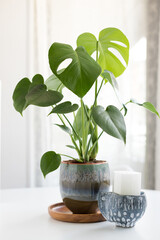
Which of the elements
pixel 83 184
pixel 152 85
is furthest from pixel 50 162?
pixel 152 85

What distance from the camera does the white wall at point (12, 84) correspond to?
8.41 ft

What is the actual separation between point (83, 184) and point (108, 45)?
44cm

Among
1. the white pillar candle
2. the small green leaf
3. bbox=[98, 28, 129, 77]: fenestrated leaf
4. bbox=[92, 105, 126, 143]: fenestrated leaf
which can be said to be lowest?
the white pillar candle

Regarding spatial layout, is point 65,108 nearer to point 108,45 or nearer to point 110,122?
→ point 110,122

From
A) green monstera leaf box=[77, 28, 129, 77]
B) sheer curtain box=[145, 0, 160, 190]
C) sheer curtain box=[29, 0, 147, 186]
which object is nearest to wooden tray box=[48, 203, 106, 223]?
green monstera leaf box=[77, 28, 129, 77]

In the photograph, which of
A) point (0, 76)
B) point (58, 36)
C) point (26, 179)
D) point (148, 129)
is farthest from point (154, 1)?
point (26, 179)

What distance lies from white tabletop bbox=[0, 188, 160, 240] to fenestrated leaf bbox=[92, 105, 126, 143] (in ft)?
0.81

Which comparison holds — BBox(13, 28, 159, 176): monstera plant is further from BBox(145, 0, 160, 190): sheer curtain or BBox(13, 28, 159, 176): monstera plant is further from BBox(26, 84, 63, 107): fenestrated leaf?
BBox(145, 0, 160, 190): sheer curtain

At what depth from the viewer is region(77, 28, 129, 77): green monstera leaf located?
1.07 metres

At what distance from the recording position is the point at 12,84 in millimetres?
2568

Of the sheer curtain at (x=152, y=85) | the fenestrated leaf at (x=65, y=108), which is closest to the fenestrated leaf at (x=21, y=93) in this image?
the fenestrated leaf at (x=65, y=108)

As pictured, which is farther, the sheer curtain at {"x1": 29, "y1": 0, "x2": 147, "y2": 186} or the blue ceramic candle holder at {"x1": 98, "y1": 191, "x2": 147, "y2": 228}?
the sheer curtain at {"x1": 29, "y1": 0, "x2": 147, "y2": 186}

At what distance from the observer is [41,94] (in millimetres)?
903

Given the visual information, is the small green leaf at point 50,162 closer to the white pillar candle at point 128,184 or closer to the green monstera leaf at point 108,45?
the white pillar candle at point 128,184
